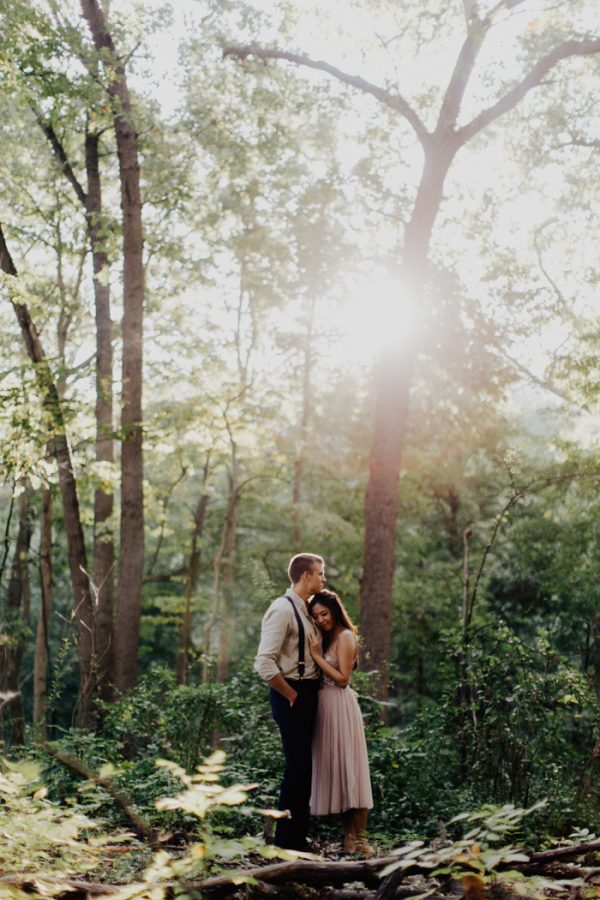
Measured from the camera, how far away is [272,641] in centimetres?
583

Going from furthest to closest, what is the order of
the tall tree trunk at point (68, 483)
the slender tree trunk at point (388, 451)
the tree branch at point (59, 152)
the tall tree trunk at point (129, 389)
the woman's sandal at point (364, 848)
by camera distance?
1. the tree branch at point (59, 152)
2. the slender tree trunk at point (388, 451)
3. the tall tree trunk at point (129, 389)
4. the tall tree trunk at point (68, 483)
5. the woman's sandal at point (364, 848)

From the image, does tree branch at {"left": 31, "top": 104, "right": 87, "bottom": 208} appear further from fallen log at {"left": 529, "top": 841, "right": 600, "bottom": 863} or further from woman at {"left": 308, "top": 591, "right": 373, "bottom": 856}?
fallen log at {"left": 529, "top": 841, "right": 600, "bottom": 863}

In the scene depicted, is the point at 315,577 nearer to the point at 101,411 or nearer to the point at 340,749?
the point at 340,749

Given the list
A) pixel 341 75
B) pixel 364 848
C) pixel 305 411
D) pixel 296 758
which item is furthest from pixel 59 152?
pixel 305 411

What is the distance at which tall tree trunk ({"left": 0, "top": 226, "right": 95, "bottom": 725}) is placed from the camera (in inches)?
387

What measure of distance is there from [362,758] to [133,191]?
941 cm

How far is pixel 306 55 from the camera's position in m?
14.9

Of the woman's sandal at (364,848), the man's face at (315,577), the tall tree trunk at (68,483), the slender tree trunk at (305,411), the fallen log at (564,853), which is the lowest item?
the woman's sandal at (364,848)

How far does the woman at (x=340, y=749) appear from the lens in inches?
245

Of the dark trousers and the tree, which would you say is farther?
the tree

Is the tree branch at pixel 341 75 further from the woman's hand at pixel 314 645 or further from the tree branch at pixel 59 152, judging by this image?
the woman's hand at pixel 314 645

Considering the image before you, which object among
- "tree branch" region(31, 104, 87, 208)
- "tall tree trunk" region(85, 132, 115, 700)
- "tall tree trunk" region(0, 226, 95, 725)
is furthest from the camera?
"tree branch" region(31, 104, 87, 208)

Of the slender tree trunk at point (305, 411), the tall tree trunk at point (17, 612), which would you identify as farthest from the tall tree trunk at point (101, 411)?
the slender tree trunk at point (305, 411)

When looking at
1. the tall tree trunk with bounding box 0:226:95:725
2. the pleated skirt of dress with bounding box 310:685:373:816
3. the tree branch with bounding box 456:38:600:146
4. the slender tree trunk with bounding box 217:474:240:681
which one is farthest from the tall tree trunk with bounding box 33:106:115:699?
the pleated skirt of dress with bounding box 310:685:373:816
